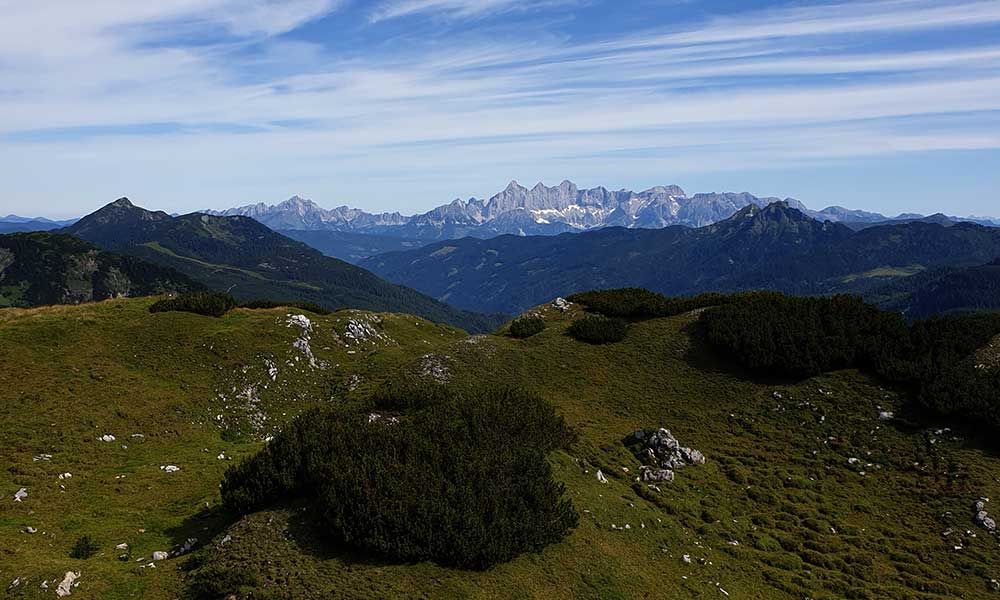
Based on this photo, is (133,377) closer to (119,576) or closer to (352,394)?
(352,394)

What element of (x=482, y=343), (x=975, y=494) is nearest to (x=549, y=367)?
(x=482, y=343)

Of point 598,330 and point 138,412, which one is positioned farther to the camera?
point 598,330

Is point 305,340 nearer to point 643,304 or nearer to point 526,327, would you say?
point 526,327

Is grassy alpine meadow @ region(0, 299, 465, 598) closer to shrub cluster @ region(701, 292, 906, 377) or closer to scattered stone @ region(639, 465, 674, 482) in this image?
scattered stone @ region(639, 465, 674, 482)

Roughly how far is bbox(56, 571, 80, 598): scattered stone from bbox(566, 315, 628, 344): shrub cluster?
134ft

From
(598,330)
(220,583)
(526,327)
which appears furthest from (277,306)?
(220,583)

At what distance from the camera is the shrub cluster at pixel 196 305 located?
5003cm

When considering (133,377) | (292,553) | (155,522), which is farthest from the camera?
(133,377)

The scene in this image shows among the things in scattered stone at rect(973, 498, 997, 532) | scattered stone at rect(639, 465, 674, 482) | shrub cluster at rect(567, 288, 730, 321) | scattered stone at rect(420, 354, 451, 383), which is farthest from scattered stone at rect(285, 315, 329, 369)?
scattered stone at rect(973, 498, 997, 532)

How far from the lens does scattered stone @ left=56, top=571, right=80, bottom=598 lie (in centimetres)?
1838

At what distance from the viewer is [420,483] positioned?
23.1 m

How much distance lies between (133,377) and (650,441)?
36.4 metres

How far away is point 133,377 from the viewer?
39719 millimetres

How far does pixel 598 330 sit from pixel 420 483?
32.2 metres
